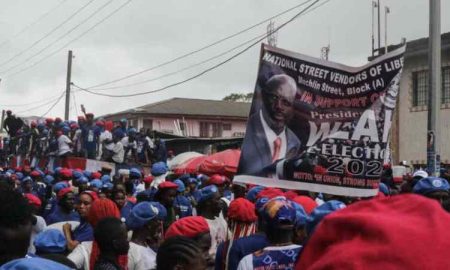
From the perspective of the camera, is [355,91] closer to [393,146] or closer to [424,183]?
[424,183]

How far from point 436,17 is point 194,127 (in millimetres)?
40550

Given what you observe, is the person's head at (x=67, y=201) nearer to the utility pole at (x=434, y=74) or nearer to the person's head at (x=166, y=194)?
the person's head at (x=166, y=194)

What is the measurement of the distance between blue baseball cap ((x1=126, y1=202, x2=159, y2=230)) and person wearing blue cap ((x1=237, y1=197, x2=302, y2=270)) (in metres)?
1.03

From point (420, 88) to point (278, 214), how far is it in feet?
72.9

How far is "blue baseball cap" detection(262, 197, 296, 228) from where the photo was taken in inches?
159

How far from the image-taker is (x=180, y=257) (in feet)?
9.92

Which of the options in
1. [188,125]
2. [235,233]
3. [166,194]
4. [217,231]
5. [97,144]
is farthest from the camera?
[188,125]

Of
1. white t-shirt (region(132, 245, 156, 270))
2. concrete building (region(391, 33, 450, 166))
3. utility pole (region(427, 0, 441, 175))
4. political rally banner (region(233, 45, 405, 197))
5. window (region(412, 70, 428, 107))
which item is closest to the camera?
white t-shirt (region(132, 245, 156, 270))

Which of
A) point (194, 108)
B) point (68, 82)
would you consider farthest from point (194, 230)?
point (194, 108)

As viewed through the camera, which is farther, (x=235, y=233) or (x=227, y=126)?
(x=227, y=126)

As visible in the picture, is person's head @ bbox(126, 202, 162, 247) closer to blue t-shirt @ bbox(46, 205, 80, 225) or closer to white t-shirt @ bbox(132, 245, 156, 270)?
white t-shirt @ bbox(132, 245, 156, 270)

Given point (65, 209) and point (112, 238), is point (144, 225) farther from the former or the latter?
point (65, 209)

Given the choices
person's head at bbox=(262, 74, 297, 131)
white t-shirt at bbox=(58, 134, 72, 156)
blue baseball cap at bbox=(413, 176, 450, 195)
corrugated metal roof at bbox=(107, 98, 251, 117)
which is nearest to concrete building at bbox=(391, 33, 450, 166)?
white t-shirt at bbox=(58, 134, 72, 156)

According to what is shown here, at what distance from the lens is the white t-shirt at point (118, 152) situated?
18594 millimetres
